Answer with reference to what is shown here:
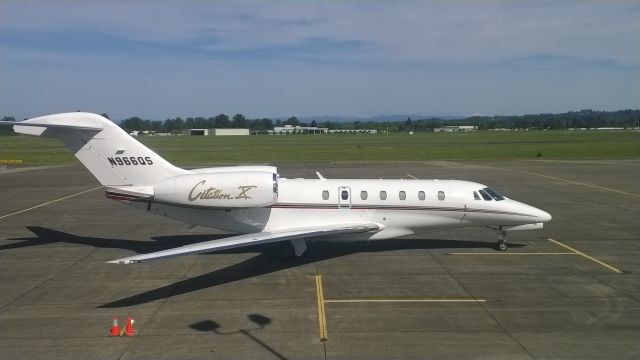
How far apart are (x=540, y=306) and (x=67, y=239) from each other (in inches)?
661

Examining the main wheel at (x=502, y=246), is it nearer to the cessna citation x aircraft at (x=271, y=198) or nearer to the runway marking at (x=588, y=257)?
the cessna citation x aircraft at (x=271, y=198)

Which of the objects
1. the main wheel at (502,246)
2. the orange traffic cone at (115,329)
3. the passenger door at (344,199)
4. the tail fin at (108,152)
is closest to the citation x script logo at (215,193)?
the tail fin at (108,152)

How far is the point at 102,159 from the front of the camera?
648 inches

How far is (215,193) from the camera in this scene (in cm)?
1585

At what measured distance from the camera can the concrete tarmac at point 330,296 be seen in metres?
10.4

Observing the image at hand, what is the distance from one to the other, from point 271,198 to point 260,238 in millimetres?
1544

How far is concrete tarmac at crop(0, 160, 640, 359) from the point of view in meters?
10.4

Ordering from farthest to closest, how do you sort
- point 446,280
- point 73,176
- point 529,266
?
point 73,176 < point 529,266 < point 446,280

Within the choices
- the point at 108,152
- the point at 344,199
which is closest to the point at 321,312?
the point at 344,199

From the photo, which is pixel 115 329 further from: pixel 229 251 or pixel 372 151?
pixel 372 151

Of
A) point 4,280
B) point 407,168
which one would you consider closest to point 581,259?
point 4,280

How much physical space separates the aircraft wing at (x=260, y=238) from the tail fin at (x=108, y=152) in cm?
327

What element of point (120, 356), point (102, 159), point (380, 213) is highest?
point (102, 159)

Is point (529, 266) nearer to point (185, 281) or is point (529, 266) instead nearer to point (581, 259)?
point (581, 259)
